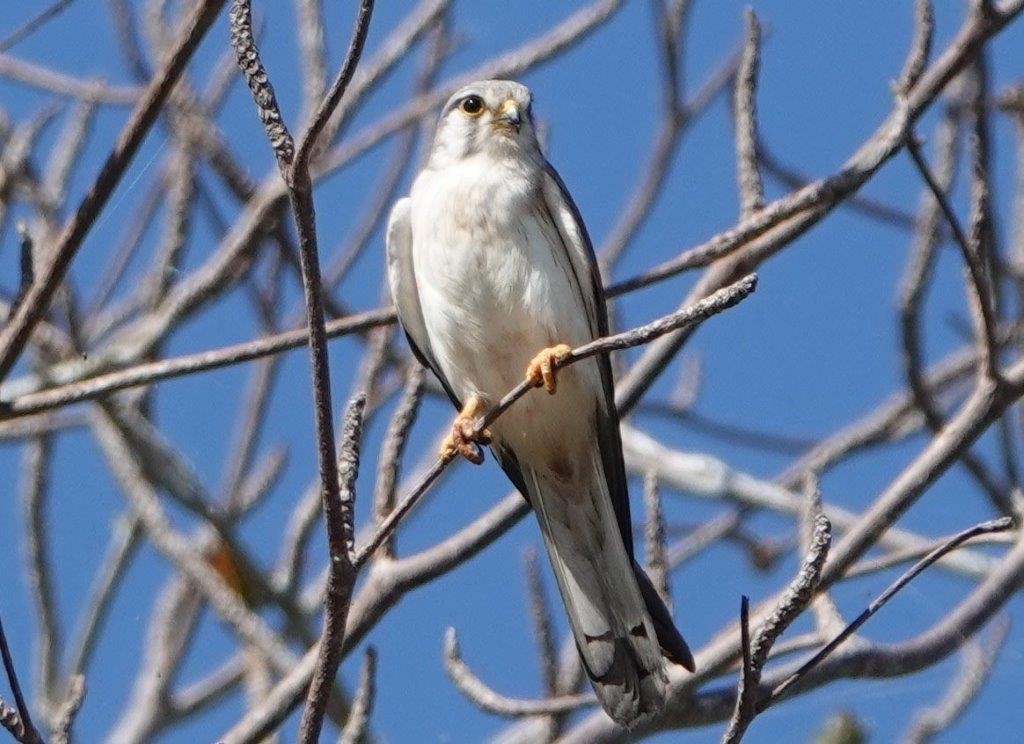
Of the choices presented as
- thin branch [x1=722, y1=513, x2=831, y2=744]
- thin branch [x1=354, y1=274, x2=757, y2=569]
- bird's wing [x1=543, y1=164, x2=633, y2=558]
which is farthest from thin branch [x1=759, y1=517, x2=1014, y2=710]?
bird's wing [x1=543, y1=164, x2=633, y2=558]

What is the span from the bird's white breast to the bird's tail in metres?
0.17

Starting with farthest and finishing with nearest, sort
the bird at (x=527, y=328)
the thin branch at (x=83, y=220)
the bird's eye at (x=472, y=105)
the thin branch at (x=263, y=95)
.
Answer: the bird's eye at (x=472, y=105), the bird at (x=527, y=328), the thin branch at (x=83, y=220), the thin branch at (x=263, y=95)

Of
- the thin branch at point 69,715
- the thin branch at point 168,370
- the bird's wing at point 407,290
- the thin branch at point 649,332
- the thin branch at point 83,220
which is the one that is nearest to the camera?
the thin branch at point 649,332

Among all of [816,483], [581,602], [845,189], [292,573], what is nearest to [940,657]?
[816,483]

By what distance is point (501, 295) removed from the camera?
371 cm

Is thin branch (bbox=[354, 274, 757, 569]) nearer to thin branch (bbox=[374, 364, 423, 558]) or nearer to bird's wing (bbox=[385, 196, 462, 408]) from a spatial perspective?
thin branch (bbox=[374, 364, 423, 558])

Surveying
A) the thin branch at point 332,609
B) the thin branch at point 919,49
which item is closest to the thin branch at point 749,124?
the thin branch at point 919,49

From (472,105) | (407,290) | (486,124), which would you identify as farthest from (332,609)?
(472,105)

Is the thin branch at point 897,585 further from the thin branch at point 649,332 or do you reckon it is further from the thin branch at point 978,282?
the thin branch at point 978,282

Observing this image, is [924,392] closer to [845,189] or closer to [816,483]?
[845,189]

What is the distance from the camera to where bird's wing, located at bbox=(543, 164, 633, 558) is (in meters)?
3.65

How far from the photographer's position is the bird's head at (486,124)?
4086 mm

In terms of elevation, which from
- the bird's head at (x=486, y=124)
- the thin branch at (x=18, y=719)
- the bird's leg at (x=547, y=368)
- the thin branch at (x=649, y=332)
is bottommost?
the thin branch at (x=18, y=719)

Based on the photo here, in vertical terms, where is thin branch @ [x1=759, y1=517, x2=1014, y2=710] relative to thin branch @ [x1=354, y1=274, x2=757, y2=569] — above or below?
below
